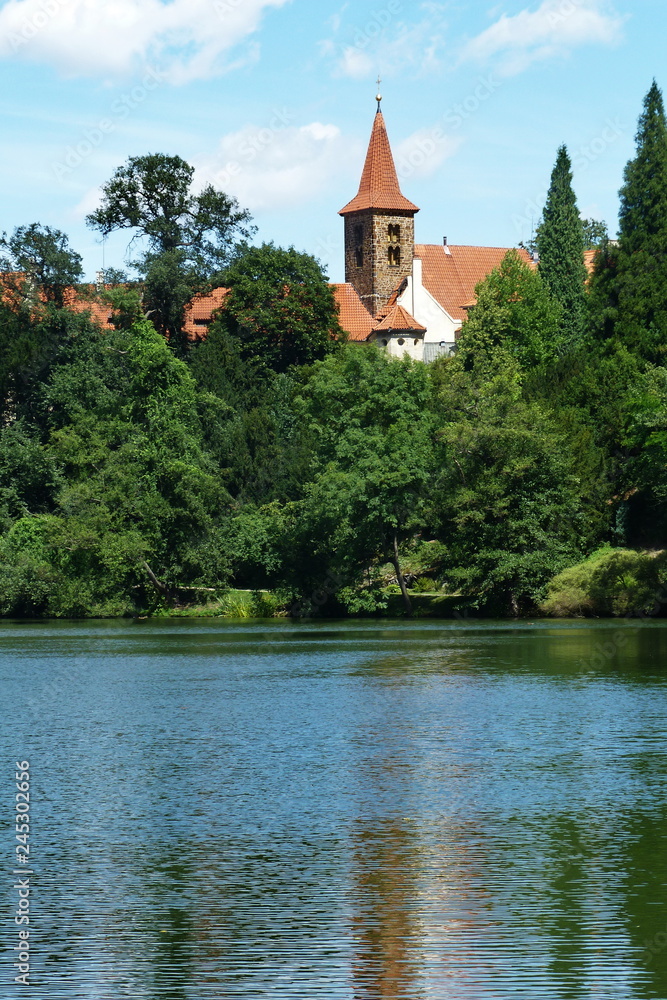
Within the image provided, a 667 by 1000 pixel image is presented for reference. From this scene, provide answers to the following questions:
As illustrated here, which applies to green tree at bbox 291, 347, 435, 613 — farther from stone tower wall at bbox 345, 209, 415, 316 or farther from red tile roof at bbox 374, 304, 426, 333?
stone tower wall at bbox 345, 209, 415, 316

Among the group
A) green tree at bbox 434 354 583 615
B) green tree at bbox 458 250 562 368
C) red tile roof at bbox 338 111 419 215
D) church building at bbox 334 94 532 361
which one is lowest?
green tree at bbox 434 354 583 615

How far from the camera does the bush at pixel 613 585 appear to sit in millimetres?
62688

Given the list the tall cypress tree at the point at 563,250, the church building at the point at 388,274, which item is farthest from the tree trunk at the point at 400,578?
the church building at the point at 388,274

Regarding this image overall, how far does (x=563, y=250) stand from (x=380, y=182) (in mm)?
32173

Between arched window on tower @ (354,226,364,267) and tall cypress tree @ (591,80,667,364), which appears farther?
arched window on tower @ (354,226,364,267)

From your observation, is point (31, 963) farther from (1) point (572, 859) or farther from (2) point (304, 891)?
(1) point (572, 859)

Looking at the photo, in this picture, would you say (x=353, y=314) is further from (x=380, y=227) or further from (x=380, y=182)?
(x=380, y=182)

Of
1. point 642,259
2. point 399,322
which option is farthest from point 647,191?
point 399,322

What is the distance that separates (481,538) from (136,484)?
19430 mm

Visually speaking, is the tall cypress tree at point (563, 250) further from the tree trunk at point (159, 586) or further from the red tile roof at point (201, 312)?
the tree trunk at point (159, 586)

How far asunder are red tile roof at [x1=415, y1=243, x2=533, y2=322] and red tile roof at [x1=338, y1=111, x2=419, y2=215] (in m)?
7.05

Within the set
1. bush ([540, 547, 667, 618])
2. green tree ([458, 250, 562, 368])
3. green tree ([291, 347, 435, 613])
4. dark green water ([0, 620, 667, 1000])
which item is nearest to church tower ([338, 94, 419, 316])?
green tree ([458, 250, 562, 368])

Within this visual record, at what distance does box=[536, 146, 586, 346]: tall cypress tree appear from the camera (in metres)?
100

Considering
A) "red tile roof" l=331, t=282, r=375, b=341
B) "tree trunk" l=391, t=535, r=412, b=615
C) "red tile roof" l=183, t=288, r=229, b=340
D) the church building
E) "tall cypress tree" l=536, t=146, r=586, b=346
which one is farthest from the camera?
the church building
